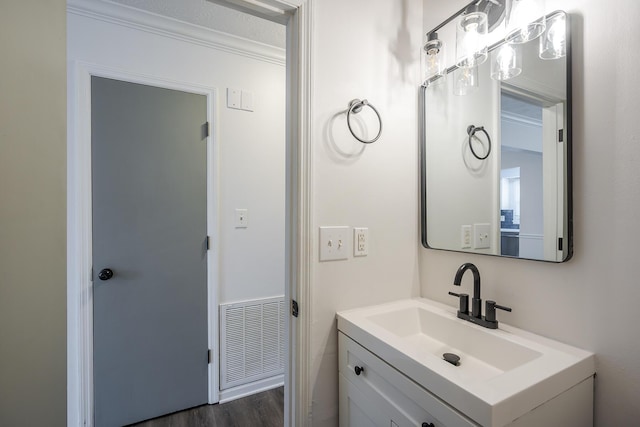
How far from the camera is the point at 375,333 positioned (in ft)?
2.98

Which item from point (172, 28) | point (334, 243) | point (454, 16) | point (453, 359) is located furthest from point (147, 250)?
point (454, 16)

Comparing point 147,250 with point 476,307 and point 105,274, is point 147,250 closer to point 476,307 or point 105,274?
point 105,274

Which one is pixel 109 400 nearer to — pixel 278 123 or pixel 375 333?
pixel 375 333

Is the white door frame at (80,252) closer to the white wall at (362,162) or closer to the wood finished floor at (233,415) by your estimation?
the wood finished floor at (233,415)

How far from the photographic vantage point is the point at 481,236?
1087 mm

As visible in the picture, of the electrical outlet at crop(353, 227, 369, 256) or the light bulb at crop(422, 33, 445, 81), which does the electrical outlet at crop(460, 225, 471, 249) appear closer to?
the electrical outlet at crop(353, 227, 369, 256)

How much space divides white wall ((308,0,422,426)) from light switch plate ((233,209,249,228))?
42.7 inches

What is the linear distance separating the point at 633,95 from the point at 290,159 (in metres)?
1.03

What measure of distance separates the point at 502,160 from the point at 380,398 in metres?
0.95

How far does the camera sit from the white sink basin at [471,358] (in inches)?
24.1

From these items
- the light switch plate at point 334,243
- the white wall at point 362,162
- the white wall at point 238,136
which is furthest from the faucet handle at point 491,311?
the white wall at point 238,136

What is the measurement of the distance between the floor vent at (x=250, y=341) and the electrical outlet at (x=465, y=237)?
57.2 inches

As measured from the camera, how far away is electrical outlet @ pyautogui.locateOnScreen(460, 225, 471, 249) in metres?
1.14

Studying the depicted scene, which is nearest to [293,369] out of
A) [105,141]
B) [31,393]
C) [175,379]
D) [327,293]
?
[327,293]
